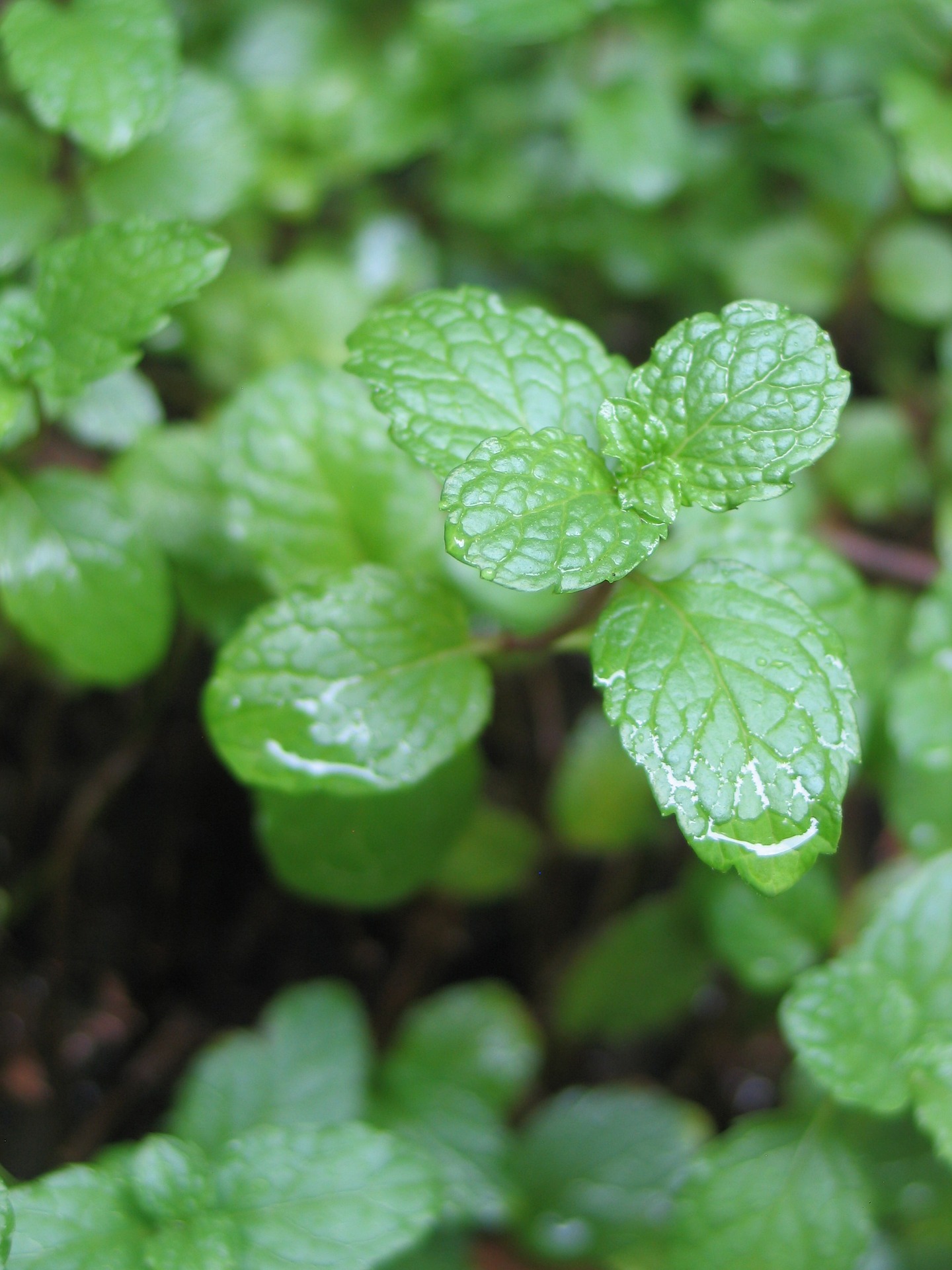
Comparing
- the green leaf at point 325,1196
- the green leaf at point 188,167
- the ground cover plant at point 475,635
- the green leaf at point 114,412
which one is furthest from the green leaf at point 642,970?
the green leaf at point 188,167

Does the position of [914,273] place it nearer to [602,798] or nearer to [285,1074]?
[602,798]

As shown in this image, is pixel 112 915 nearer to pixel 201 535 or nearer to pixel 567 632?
pixel 201 535

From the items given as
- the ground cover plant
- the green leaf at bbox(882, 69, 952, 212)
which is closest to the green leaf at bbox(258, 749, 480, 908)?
the ground cover plant

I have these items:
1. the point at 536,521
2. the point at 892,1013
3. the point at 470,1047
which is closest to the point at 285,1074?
the point at 470,1047

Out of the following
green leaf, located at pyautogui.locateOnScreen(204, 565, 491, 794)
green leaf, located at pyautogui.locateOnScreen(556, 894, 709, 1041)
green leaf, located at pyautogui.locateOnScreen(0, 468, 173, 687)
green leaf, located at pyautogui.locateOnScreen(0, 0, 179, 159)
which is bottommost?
green leaf, located at pyautogui.locateOnScreen(556, 894, 709, 1041)

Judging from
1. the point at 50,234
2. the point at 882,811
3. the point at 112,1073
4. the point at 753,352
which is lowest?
the point at 882,811

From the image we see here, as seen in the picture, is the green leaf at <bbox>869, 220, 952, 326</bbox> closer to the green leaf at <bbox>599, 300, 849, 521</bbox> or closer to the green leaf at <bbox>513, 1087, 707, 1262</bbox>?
the green leaf at <bbox>599, 300, 849, 521</bbox>

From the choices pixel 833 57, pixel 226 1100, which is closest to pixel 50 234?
pixel 226 1100
